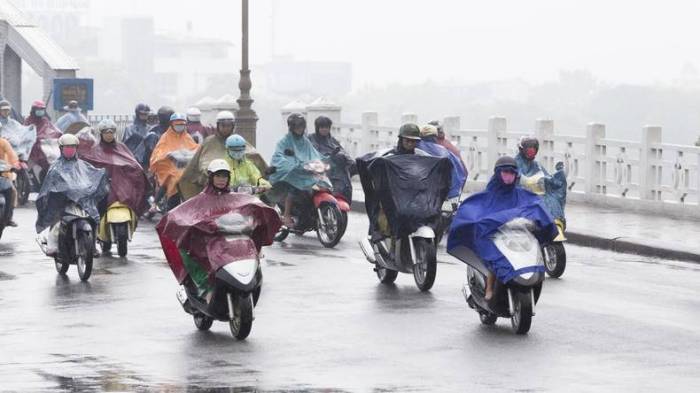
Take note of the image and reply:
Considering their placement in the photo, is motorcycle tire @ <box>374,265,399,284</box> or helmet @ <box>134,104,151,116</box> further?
helmet @ <box>134,104,151,116</box>

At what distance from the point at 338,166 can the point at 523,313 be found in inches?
372

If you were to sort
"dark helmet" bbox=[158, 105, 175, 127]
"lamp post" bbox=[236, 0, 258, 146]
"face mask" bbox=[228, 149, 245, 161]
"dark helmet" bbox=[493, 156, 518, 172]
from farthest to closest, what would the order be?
"lamp post" bbox=[236, 0, 258, 146], "dark helmet" bbox=[158, 105, 175, 127], "face mask" bbox=[228, 149, 245, 161], "dark helmet" bbox=[493, 156, 518, 172]

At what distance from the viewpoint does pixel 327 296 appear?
15492 mm

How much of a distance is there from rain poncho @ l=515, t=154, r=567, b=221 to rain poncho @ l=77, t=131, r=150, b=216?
445 centimetres

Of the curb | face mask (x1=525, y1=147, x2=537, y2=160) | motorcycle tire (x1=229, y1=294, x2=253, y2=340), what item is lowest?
the curb

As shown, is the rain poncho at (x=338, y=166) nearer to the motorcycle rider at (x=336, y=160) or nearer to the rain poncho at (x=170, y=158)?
the motorcycle rider at (x=336, y=160)

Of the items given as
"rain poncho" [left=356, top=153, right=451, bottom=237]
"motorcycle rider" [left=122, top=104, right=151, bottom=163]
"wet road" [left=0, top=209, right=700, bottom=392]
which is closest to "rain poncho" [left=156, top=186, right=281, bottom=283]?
"wet road" [left=0, top=209, right=700, bottom=392]

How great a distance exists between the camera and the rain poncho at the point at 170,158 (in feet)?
73.9

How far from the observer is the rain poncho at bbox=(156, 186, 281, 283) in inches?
499

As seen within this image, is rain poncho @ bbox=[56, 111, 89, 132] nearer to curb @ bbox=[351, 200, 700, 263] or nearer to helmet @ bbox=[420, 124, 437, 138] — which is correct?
helmet @ bbox=[420, 124, 437, 138]

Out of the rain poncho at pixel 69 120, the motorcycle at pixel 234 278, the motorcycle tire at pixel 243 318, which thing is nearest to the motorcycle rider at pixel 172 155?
the rain poncho at pixel 69 120

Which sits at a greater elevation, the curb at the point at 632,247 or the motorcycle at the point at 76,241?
the motorcycle at the point at 76,241

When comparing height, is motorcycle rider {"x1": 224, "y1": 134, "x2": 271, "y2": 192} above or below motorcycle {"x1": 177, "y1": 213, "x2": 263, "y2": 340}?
above

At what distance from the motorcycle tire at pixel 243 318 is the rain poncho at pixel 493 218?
194 cm
